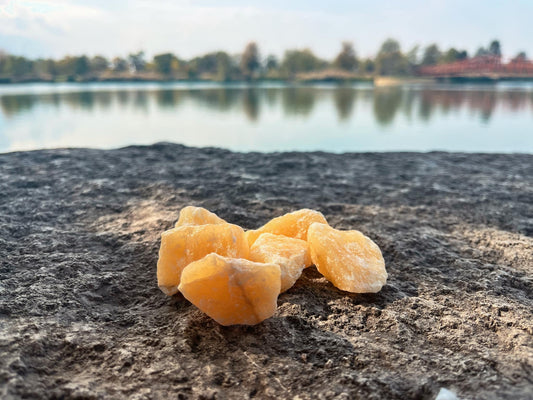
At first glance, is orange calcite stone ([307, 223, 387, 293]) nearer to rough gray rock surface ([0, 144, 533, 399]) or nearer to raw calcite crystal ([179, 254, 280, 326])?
rough gray rock surface ([0, 144, 533, 399])

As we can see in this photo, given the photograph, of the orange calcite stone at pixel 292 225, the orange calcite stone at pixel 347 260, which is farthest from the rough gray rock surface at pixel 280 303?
the orange calcite stone at pixel 292 225

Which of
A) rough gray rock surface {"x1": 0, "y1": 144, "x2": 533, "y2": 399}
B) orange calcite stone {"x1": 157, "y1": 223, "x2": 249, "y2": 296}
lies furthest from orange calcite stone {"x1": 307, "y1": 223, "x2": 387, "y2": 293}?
orange calcite stone {"x1": 157, "y1": 223, "x2": 249, "y2": 296}

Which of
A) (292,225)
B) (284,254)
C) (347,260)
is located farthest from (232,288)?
(292,225)

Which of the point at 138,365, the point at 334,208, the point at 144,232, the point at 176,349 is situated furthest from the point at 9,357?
the point at 334,208

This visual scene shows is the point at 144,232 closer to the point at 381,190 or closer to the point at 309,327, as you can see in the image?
the point at 309,327

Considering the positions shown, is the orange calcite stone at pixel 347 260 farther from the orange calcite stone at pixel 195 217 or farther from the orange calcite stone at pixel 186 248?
the orange calcite stone at pixel 195 217

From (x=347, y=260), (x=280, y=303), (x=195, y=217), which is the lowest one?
(x=280, y=303)

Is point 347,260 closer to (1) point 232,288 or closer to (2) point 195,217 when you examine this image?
(1) point 232,288
